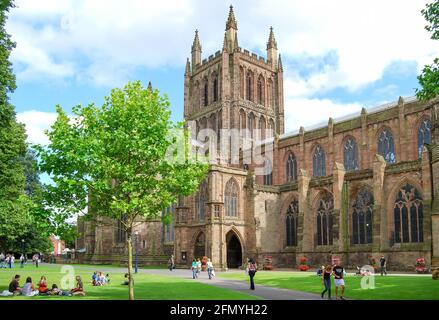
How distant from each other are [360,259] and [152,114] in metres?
27.1

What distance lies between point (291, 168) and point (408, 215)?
2220 cm

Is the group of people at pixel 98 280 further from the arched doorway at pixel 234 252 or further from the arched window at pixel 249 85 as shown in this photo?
the arched window at pixel 249 85

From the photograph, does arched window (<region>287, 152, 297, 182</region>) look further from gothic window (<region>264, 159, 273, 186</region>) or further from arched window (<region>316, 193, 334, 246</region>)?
arched window (<region>316, 193, 334, 246</region>)

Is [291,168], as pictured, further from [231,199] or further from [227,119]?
[227,119]

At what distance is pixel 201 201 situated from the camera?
53.2m

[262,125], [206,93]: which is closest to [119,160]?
[262,125]

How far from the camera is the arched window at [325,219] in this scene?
152 ft

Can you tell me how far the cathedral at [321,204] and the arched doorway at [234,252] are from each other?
0.38 feet

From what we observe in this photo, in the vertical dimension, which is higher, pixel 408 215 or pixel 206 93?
pixel 206 93

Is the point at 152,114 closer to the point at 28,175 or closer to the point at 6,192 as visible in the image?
the point at 6,192

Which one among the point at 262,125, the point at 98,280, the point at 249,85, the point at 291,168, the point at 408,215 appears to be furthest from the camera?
the point at 249,85

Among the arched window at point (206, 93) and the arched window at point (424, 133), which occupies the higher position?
the arched window at point (206, 93)

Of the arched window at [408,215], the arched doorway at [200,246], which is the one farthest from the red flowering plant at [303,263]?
the arched doorway at [200,246]

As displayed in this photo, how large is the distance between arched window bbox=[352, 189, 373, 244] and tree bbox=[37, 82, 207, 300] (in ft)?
83.5
